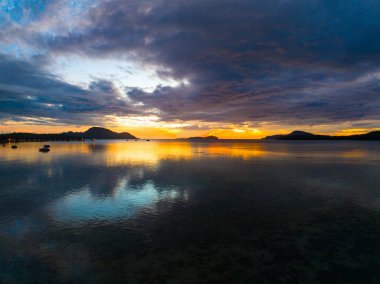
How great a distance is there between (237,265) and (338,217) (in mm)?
12246

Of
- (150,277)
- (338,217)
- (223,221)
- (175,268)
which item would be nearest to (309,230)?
(338,217)

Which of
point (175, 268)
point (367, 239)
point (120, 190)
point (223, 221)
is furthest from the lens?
point (120, 190)

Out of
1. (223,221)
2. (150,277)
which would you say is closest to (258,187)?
(223,221)

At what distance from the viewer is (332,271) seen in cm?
1180

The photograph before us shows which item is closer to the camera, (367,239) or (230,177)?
(367,239)

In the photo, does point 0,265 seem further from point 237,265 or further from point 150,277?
point 237,265

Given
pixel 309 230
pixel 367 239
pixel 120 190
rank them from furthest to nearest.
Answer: pixel 120 190 → pixel 309 230 → pixel 367 239

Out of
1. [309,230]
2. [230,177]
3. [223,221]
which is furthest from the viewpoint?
[230,177]

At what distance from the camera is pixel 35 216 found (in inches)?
784

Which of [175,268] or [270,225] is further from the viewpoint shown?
[270,225]

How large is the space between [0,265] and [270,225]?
16.5m

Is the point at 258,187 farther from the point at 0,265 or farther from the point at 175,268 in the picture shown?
the point at 0,265

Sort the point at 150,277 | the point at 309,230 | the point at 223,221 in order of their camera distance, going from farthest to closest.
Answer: the point at 223,221, the point at 309,230, the point at 150,277

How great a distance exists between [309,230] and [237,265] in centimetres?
749
